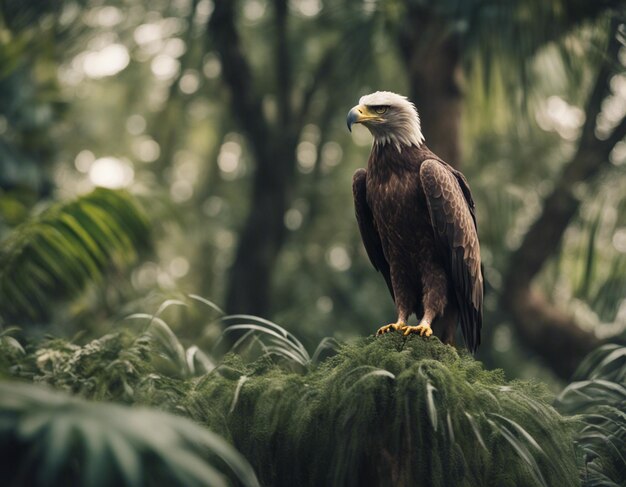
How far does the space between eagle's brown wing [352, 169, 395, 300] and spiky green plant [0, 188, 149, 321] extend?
1636mm

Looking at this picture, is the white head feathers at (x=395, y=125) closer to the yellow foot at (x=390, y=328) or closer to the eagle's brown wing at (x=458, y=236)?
the eagle's brown wing at (x=458, y=236)

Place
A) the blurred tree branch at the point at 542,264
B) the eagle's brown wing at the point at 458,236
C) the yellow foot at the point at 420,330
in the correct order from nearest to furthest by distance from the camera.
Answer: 1. the yellow foot at the point at 420,330
2. the eagle's brown wing at the point at 458,236
3. the blurred tree branch at the point at 542,264

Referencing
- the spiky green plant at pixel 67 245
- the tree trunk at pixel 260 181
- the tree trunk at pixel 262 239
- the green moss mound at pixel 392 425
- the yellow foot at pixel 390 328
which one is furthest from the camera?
the tree trunk at pixel 262 239

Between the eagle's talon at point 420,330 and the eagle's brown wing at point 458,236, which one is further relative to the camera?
the eagle's brown wing at point 458,236

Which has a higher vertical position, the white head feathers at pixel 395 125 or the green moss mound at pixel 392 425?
the white head feathers at pixel 395 125

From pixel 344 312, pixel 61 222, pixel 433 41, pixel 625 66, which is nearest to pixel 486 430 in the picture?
pixel 61 222

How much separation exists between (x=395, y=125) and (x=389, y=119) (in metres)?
0.06

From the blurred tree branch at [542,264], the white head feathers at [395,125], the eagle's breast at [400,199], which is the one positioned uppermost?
the white head feathers at [395,125]

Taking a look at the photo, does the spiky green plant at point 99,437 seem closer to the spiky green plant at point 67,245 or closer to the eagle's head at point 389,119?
the eagle's head at point 389,119

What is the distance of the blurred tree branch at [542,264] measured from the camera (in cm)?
941

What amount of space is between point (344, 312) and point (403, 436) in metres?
9.57

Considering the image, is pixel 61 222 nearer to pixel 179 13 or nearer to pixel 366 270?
pixel 179 13

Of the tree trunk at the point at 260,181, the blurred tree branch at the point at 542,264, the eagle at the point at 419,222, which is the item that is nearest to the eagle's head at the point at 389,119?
the eagle at the point at 419,222

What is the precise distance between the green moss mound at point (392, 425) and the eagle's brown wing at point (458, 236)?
0.85 m
